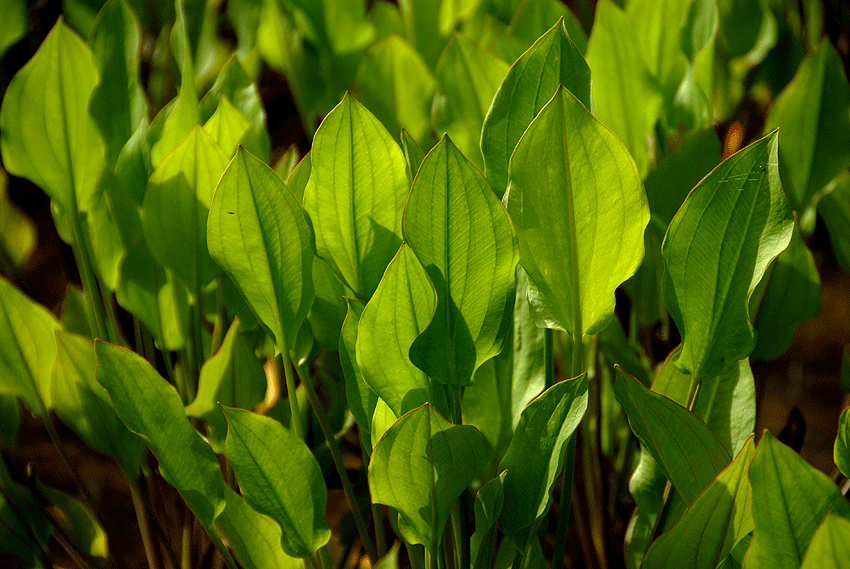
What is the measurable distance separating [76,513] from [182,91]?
1.19 feet

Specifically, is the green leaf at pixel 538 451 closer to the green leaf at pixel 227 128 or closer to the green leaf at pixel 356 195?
the green leaf at pixel 356 195

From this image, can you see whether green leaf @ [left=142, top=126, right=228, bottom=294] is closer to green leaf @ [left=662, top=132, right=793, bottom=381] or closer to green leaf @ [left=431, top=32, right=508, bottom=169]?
green leaf @ [left=431, top=32, right=508, bottom=169]

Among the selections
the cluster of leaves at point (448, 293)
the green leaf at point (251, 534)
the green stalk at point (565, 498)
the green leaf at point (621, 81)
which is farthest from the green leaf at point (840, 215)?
the green leaf at point (251, 534)

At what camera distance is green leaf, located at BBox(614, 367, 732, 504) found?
36 centimetres

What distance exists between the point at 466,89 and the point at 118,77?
0.27m

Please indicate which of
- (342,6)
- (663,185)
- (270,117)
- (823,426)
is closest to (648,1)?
(663,185)

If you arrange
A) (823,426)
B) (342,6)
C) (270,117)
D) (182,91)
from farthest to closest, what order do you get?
(270,117)
(823,426)
(342,6)
(182,91)

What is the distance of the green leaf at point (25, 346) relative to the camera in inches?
19.4

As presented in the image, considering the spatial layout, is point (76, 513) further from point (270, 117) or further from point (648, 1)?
point (270, 117)

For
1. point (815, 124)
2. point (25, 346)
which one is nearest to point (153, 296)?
point (25, 346)

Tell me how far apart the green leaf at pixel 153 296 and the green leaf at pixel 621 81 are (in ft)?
1.18

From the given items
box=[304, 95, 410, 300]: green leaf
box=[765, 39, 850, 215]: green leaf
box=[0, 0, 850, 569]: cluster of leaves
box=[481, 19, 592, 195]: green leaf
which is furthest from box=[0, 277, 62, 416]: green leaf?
box=[765, 39, 850, 215]: green leaf

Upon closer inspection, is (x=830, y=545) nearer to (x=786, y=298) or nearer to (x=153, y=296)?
(x=786, y=298)

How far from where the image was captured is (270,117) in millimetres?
1289
